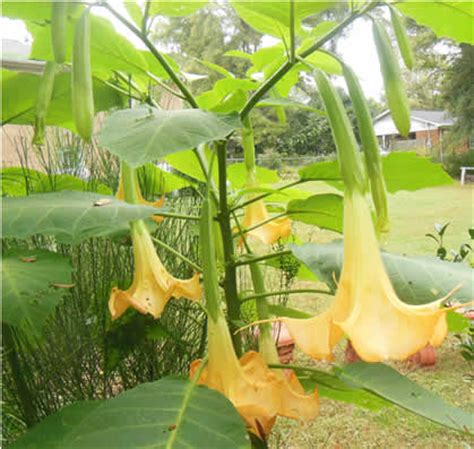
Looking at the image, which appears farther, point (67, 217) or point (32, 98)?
point (32, 98)

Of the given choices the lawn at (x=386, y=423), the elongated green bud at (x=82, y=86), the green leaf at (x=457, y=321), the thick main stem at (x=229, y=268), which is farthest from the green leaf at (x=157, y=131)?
the lawn at (x=386, y=423)

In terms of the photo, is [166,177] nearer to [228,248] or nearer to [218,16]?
[228,248]

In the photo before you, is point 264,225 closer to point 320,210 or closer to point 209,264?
point 320,210

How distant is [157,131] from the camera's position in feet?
1.04

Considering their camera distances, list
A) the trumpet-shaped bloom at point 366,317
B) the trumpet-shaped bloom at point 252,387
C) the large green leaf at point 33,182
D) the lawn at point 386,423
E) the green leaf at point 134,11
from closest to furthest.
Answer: the trumpet-shaped bloom at point 366,317 < the trumpet-shaped bloom at point 252,387 < the green leaf at point 134,11 < the large green leaf at point 33,182 < the lawn at point 386,423

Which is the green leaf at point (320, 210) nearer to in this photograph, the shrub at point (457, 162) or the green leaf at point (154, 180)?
the green leaf at point (154, 180)

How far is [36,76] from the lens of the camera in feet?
1.66

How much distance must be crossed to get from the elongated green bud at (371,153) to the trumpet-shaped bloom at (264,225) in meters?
0.24

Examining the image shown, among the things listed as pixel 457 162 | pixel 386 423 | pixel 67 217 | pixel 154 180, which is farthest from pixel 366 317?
pixel 457 162

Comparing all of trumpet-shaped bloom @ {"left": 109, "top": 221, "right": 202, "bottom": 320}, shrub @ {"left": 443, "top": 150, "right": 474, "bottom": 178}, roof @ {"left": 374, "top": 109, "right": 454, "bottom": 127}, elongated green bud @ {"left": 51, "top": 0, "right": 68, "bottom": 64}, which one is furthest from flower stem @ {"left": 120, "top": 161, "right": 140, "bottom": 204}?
roof @ {"left": 374, "top": 109, "right": 454, "bottom": 127}

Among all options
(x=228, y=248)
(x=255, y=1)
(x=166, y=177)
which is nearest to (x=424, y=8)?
(x=255, y=1)

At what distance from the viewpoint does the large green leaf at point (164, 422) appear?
319 millimetres

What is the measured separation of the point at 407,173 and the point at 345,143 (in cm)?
23

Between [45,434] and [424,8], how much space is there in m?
0.39
